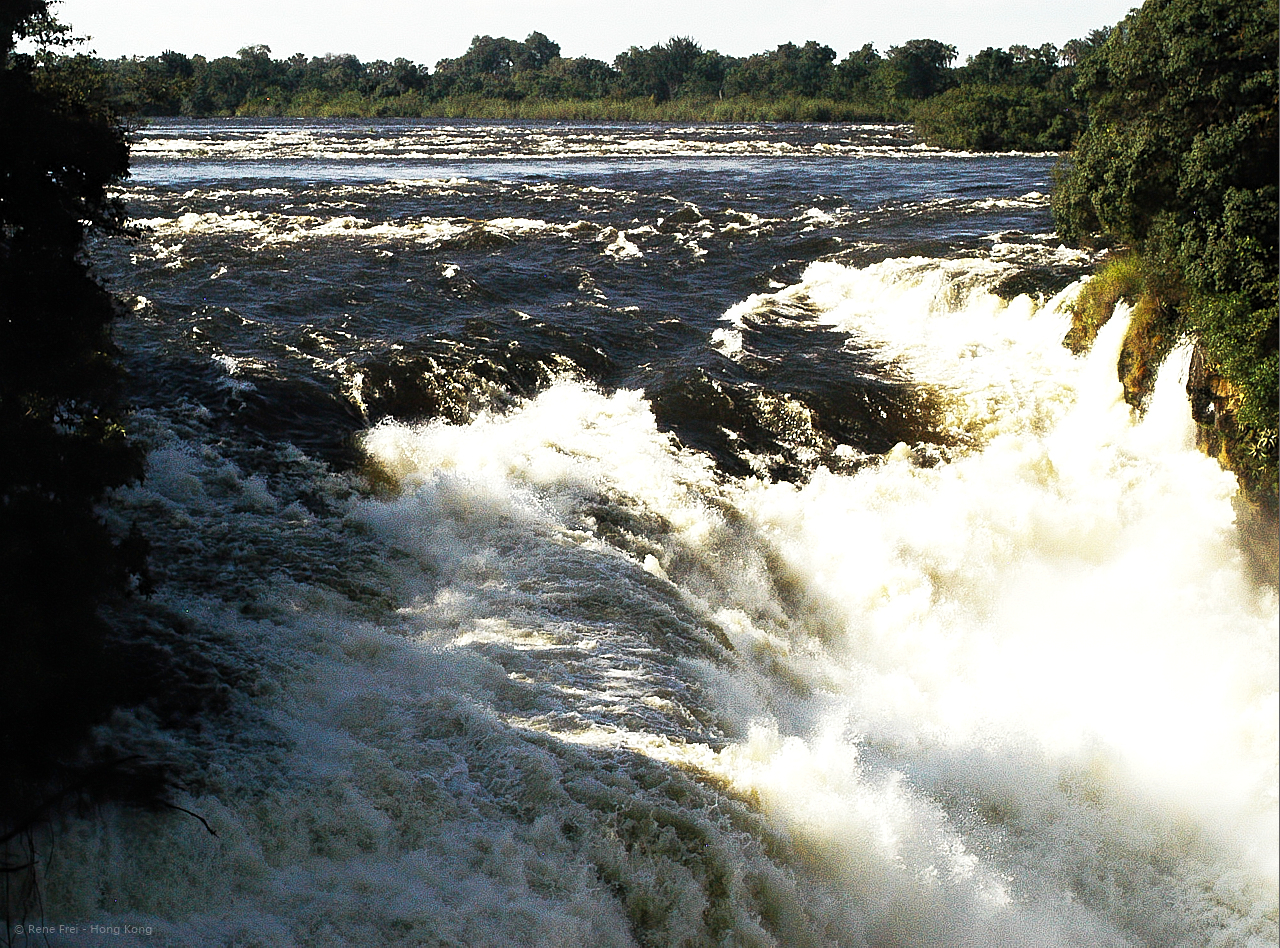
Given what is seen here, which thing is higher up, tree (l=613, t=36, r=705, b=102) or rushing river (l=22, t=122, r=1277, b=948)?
tree (l=613, t=36, r=705, b=102)

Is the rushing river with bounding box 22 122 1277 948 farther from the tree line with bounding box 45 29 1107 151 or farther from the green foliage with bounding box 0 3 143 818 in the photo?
the tree line with bounding box 45 29 1107 151

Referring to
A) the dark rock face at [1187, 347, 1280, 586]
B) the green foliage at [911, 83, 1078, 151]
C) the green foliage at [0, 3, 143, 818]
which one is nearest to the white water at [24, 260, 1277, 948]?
the dark rock face at [1187, 347, 1280, 586]

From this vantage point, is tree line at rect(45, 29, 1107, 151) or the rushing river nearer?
the rushing river

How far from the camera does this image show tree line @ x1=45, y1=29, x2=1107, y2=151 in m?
77.9

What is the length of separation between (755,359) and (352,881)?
43.8 feet

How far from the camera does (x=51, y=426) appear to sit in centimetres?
841

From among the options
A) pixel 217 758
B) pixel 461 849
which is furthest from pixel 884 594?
pixel 217 758

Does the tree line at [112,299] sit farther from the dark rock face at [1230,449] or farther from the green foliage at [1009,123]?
the green foliage at [1009,123]

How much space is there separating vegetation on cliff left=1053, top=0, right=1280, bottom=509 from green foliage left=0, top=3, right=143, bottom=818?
505 inches

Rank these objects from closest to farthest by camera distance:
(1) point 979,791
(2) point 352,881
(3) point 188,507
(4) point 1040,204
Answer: (2) point 352,881
(1) point 979,791
(3) point 188,507
(4) point 1040,204

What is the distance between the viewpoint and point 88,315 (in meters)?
8.84

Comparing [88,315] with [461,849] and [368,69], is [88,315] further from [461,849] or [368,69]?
[368,69]

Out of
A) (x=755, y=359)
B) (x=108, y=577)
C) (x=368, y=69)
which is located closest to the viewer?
(x=108, y=577)

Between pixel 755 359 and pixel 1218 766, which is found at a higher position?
pixel 755 359
